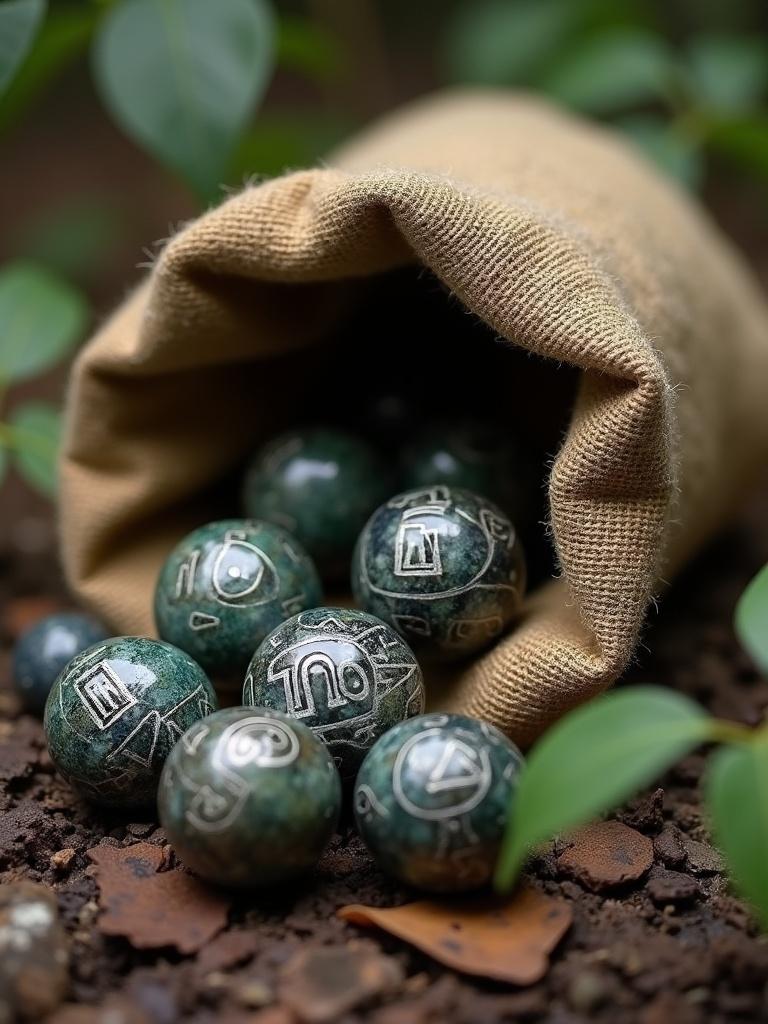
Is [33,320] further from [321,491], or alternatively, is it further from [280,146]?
[280,146]

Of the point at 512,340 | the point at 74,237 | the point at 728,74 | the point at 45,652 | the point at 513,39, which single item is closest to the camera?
the point at 512,340

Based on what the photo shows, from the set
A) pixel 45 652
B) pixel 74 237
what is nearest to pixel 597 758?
pixel 45 652

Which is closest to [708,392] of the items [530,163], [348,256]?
[530,163]

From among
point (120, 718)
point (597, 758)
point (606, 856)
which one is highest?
point (597, 758)

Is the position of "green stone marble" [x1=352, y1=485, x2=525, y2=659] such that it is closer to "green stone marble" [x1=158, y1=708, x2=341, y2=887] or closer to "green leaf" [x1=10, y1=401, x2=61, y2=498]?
"green stone marble" [x1=158, y1=708, x2=341, y2=887]

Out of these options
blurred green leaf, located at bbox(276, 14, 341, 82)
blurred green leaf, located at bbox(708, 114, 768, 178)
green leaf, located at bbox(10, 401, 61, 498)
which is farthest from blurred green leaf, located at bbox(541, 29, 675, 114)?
green leaf, located at bbox(10, 401, 61, 498)

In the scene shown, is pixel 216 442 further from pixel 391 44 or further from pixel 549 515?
pixel 391 44
